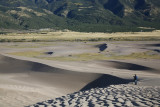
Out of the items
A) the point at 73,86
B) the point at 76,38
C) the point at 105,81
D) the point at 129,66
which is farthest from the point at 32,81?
the point at 76,38

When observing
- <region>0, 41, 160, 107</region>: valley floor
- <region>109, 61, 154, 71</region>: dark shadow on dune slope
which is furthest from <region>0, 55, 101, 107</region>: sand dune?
<region>109, 61, 154, 71</region>: dark shadow on dune slope

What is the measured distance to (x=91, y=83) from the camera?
24.7m

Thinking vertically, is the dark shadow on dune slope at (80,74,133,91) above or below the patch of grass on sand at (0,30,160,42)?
below

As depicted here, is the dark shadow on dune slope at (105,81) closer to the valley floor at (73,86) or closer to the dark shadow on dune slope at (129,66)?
the valley floor at (73,86)

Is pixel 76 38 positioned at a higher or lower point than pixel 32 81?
higher

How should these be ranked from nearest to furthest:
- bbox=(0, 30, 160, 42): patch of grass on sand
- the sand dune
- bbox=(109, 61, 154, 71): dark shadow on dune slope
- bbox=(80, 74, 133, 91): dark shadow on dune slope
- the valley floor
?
the valley floor → the sand dune → bbox=(80, 74, 133, 91): dark shadow on dune slope → bbox=(109, 61, 154, 71): dark shadow on dune slope → bbox=(0, 30, 160, 42): patch of grass on sand

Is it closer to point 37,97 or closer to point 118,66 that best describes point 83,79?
point 37,97

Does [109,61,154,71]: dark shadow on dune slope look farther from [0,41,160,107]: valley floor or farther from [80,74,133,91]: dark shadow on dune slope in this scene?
[80,74,133,91]: dark shadow on dune slope

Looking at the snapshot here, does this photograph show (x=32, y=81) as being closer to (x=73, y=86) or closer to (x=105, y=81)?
(x=73, y=86)

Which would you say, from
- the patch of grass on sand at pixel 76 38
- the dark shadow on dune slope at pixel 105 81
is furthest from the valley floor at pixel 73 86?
the patch of grass on sand at pixel 76 38

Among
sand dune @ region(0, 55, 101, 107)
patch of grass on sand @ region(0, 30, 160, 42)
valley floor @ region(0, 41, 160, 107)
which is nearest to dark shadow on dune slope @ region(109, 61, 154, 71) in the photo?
valley floor @ region(0, 41, 160, 107)

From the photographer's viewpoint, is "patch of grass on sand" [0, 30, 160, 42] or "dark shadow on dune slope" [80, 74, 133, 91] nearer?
"dark shadow on dune slope" [80, 74, 133, 91]

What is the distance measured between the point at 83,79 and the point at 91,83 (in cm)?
160

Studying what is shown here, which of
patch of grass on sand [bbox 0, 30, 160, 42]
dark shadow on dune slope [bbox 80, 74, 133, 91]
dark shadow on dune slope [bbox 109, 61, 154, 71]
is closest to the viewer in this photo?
dark shadow on dune slope [bbox 80, 74, 133, 91]
